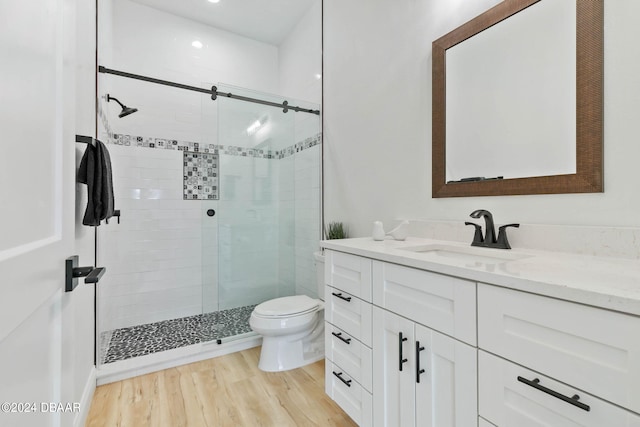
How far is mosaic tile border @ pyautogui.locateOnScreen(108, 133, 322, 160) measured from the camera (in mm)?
2416

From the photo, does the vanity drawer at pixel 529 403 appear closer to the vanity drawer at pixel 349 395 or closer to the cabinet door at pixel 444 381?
the cabinet door at pixel 444 381

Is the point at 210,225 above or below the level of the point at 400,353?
above

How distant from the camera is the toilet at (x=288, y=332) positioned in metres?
1.94

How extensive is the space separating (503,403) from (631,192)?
81 centimetres

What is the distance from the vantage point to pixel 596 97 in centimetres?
103

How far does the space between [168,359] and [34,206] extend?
1.82 metres

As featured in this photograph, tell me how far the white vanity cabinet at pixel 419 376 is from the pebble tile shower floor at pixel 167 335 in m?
1.48

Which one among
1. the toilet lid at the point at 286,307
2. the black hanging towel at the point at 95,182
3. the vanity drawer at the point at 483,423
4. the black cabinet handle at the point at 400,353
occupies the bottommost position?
the toilet lid at the point at 286,307

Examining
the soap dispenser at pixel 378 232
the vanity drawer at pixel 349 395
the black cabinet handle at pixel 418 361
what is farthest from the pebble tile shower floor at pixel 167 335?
the black cabinet handle at pixel 418 361

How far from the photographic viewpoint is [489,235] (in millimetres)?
1254

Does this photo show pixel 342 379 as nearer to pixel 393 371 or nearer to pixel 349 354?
pixel 349 354

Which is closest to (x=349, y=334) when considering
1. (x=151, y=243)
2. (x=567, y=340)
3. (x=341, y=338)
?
(x=341, y=338)

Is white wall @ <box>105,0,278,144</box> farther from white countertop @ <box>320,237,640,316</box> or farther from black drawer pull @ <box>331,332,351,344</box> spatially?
white countertop @ <box>320,237,640,316</box>

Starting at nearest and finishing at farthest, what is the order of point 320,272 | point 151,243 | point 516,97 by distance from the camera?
point 516,97
point 320,272
point 151,243
